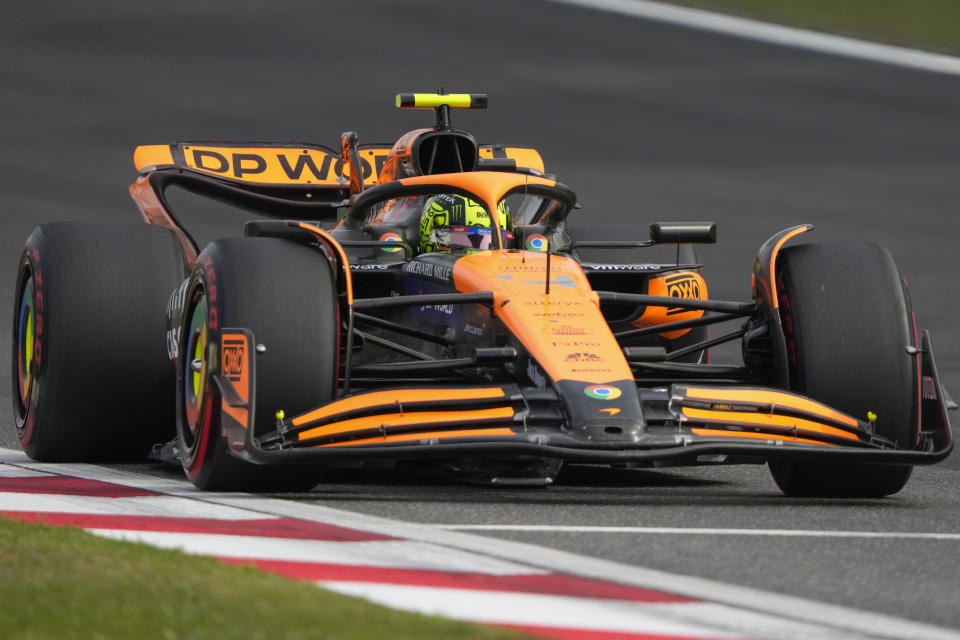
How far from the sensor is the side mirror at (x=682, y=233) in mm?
8836

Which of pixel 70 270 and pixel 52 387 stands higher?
pixel 70 270

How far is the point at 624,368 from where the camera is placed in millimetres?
7191

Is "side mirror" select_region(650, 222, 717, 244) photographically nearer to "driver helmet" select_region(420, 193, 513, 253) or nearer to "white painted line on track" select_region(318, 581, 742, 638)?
"driver helmet" select_region(420, 193, 513, 253)

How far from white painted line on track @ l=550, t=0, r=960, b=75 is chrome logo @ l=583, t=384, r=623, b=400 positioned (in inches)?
958

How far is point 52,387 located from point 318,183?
3.24m

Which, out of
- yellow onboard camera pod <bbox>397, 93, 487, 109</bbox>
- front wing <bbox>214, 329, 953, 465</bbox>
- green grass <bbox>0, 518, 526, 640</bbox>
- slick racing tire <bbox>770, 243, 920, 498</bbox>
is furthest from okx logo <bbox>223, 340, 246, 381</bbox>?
yellow onboard camera pod <bbox>397, 93, 487, 109</bbox>

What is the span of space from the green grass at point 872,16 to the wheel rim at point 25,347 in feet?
81.4

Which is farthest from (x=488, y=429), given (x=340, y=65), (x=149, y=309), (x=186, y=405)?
(x=340, y=65)

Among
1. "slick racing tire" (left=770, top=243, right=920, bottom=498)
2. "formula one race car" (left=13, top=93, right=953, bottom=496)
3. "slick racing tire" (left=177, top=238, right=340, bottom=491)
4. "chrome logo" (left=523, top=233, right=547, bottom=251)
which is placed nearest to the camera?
"formula one race car" (left=13, top=93, right=953, bottom=496)

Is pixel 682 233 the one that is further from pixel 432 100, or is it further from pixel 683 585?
pixel 683 585

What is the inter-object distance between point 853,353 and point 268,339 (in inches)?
104

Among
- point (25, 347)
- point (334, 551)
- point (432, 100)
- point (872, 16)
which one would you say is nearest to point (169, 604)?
point (334, 551)

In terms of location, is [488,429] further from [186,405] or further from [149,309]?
[149,309]

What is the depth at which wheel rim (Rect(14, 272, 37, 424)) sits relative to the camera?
30.2ft
